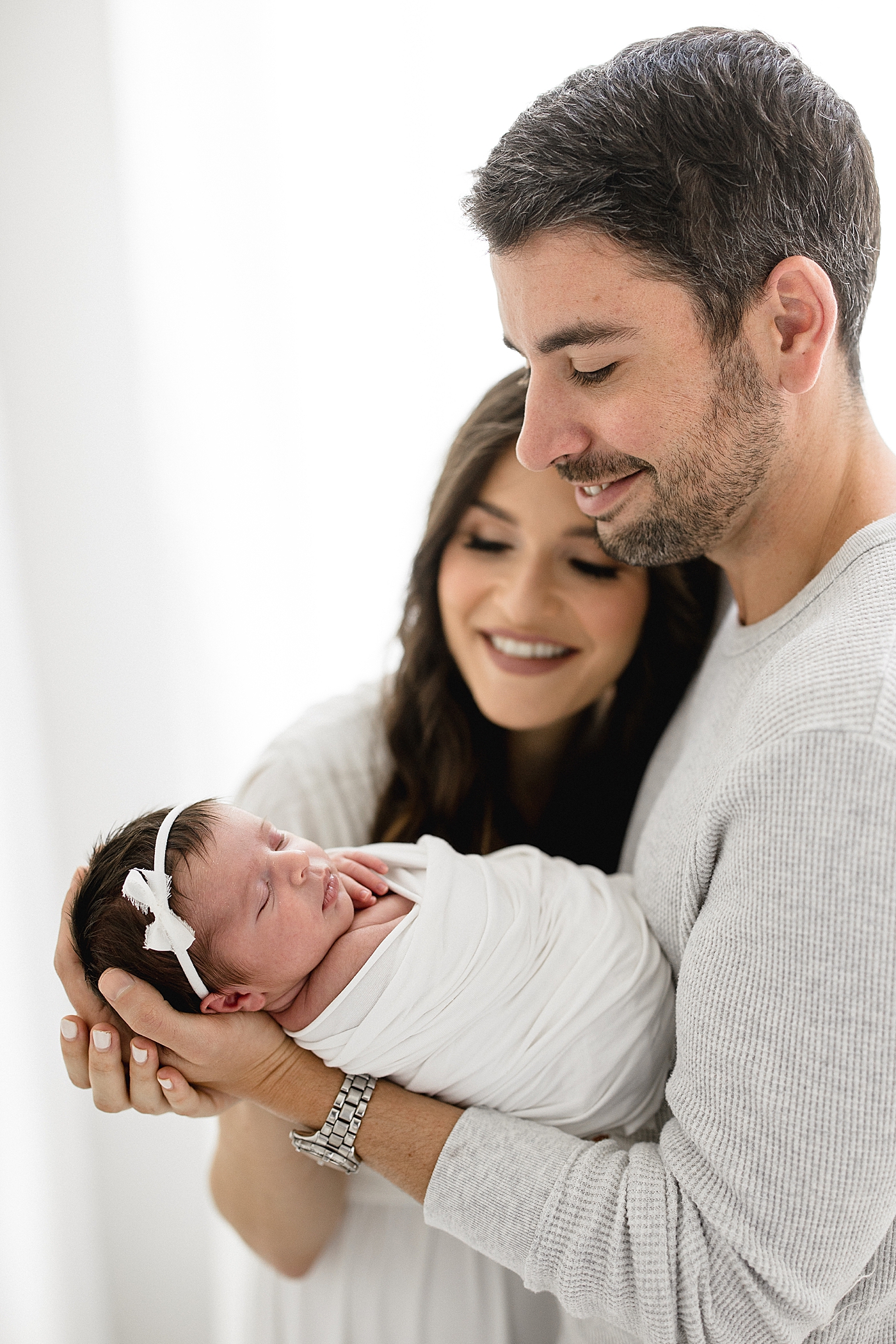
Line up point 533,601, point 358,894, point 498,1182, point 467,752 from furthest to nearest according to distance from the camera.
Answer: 1. point 467,752
2. point 533,601
3. point 358,894
4. point 498,1182

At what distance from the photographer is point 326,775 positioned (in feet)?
5.47

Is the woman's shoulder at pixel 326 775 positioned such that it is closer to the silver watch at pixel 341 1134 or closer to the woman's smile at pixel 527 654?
the woman's smile at pixel 527 654

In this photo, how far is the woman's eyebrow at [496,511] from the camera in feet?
5.30

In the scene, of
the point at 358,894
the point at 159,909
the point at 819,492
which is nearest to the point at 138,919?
the point at 159,909

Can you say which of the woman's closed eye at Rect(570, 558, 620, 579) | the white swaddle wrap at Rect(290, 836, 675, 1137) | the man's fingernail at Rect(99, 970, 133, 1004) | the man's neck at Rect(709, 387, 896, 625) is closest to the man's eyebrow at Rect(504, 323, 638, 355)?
the man's neck at Rect(709, 387, 896, 625)

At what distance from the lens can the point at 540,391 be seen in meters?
1.24

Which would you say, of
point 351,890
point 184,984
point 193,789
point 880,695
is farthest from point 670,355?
point 193,789

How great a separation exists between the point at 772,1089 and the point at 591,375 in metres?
0.82

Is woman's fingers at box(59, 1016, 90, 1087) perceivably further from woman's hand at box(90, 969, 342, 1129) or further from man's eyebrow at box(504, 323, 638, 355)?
man's eyebrow at box(504, 323, 638, 355)

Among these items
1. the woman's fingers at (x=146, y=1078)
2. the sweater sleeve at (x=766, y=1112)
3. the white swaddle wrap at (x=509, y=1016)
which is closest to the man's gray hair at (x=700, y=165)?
the sweater sleeve at (x=766, y=1112)

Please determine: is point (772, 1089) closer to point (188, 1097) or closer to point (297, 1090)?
point (297, 1090)

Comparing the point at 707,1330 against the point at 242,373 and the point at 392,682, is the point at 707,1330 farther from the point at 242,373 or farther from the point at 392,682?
the point at 242,373

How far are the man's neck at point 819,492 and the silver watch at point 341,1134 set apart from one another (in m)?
0.85

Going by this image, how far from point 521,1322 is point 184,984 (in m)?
0.80
